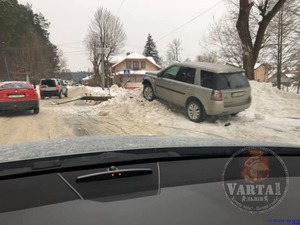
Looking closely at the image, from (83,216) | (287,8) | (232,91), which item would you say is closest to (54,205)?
(83,216)

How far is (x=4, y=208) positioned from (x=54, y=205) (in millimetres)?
223

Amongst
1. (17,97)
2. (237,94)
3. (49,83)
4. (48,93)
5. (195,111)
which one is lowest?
(48,93)

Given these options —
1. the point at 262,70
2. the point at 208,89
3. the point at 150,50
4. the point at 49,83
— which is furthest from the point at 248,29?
the point at 150,50

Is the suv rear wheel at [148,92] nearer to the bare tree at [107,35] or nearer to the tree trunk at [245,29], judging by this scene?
the tree trunk at [245,29]

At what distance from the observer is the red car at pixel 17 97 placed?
52.3 feet

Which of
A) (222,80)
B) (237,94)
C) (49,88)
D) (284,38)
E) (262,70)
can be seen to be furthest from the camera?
(262,70)

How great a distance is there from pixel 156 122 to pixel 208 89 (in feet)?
7.62

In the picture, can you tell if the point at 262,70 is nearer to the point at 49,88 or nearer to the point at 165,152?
the point at 49,88

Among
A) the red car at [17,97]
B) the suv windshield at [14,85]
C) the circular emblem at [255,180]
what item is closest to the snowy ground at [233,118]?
the red car at [17,97]

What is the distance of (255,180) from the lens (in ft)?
7.23

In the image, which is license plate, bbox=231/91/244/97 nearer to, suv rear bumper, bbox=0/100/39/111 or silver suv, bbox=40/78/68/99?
suv rear bumper, bbox=0/100/39/111

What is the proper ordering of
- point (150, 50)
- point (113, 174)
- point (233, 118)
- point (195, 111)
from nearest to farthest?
point (113, 174), point (195, 111), point (233, 118), point (150, 50)

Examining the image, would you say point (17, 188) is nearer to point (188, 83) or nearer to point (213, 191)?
point (213, 191)

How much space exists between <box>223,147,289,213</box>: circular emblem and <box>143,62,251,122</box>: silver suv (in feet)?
31.4
